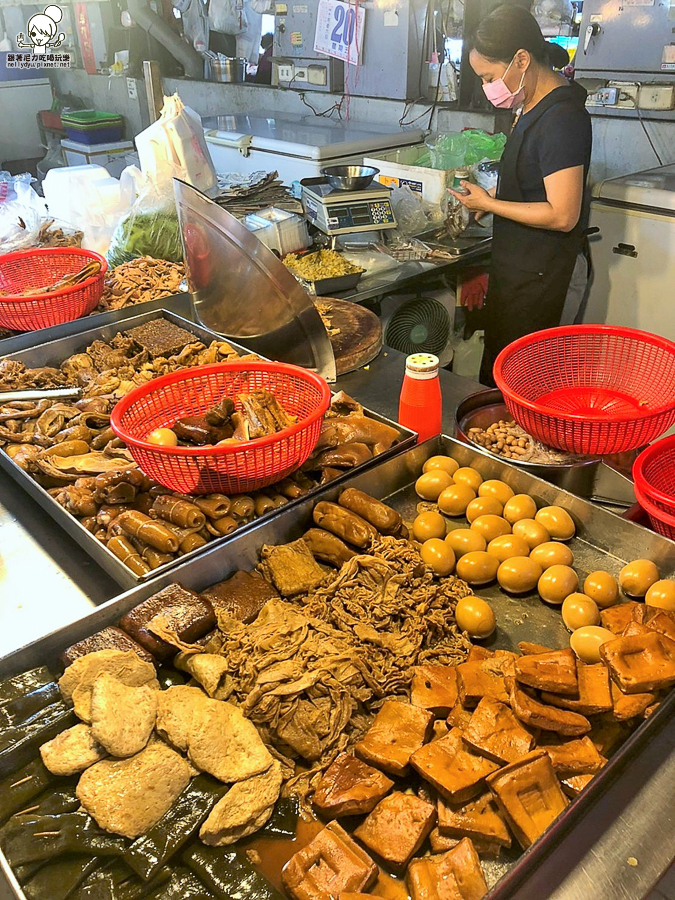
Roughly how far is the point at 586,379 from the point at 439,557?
3.11 feet

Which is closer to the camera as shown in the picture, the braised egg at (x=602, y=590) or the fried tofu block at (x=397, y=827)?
the fried tofu block at (x=397, y=827)

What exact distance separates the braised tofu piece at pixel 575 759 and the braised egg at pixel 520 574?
46cm

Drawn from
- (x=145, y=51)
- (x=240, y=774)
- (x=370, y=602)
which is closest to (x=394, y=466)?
(x=370, y=602)

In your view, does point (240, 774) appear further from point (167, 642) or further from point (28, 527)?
point (28, 527)

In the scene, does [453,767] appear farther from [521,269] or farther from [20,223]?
[20,223]

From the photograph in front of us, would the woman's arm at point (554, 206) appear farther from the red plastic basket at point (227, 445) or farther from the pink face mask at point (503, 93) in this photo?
the red plastic basket at point (227, 445)

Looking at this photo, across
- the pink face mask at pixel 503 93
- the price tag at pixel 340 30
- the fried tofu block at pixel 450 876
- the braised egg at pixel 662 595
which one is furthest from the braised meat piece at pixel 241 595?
the price tag at pixel 340 30

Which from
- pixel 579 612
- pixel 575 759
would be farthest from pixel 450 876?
pixel 579 612

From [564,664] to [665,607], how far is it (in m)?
0.34

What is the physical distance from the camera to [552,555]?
1682 millimetres

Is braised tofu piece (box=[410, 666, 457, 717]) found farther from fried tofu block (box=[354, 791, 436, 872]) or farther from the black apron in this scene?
the black apron

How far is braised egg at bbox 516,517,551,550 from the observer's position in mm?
1755

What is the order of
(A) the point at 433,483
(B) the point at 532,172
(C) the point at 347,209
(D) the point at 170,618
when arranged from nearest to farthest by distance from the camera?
(D) the point at 170,618, (A) the point at 433,483, (B) the point at 532,172, (C) the point at 347,209

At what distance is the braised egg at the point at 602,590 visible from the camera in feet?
5.26
